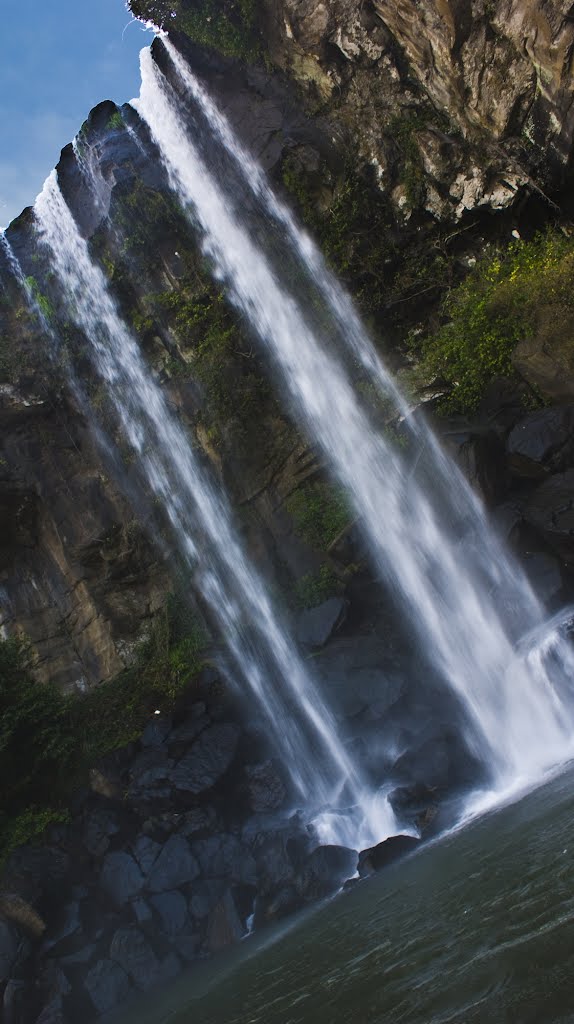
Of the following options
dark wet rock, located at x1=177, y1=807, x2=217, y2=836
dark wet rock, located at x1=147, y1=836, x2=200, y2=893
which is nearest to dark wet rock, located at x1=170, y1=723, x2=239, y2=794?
dark wet rock, located at x1=177, y1=807, x2=217, y2=836

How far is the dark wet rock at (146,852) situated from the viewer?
13.8m

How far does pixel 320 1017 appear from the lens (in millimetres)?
5797

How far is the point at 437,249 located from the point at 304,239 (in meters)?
3.69

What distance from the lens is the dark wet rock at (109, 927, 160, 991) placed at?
12.4 m

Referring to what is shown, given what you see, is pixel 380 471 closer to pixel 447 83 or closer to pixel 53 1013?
pixel 447 83

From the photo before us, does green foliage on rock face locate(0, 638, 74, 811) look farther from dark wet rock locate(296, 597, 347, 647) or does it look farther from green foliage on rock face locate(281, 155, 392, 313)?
green foliage on rock face locate(281, 155, 392, 313)

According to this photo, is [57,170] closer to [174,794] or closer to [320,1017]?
[174,794]

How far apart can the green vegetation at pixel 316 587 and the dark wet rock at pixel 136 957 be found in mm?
8214

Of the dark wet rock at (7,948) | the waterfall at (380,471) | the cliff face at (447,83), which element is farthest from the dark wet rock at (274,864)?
the cliff face at (447,83)

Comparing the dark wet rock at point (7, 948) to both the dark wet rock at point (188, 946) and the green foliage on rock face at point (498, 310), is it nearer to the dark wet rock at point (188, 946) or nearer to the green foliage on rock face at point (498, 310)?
the dark wet rock at point (188, 946)

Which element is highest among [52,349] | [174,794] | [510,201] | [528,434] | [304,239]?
[52,349]

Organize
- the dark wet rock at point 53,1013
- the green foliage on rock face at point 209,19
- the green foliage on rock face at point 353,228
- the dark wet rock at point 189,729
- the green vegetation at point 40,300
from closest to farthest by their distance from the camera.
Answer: the dark wet rock at point 53,1013 < the dark wet rock at point 189,729 < the green foliage on rock face at point 353,228 < the green foliage on rock face at point 209,19 < the green vegetation at point 40,300

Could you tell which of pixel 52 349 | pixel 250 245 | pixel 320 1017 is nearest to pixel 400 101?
pixel 250 245

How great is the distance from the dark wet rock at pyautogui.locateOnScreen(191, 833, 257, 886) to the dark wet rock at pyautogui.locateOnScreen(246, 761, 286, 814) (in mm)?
1034
